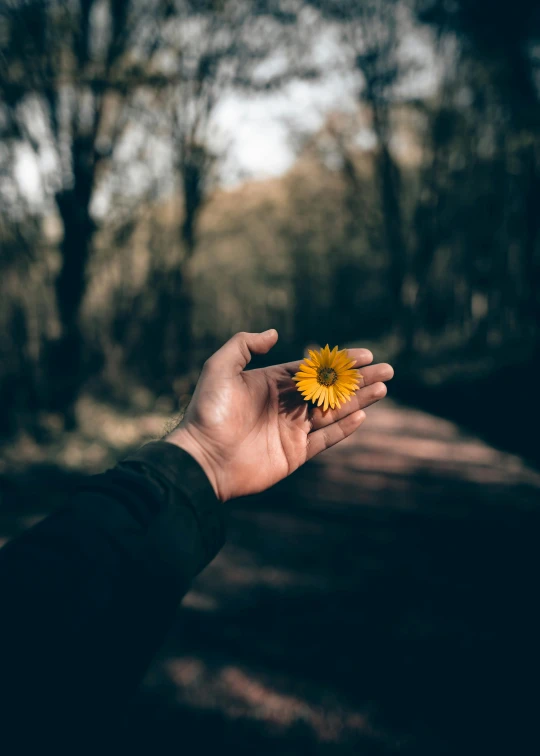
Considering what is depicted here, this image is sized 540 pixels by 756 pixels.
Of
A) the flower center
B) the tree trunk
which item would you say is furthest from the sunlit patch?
the tree trunk

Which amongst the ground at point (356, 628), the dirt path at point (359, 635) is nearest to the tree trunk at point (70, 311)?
the ground at point (356, 628)

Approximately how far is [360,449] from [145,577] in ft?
20.6

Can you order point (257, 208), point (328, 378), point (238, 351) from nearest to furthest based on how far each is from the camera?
point (238, 351), point (328, 378), point (257, 208)

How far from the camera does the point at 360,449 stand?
24.0ft

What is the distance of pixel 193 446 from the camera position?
1754mm

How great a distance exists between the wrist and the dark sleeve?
0.81 ft

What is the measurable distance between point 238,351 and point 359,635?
2.33 m

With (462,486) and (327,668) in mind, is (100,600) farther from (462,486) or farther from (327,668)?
(462,486)

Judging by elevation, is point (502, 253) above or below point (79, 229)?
below

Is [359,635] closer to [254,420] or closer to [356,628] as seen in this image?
[356,628]

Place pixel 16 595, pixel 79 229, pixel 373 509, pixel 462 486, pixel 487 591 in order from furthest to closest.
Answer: pixel 79 229 < pixel 462 486 < pixel 373 509 < pixel 487 591 < pixel 16 595

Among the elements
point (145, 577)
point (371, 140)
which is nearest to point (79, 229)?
point (145, 577)

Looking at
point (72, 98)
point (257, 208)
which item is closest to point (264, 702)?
point (72, 98)

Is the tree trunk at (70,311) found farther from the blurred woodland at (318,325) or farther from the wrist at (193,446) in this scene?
the wrist at (193,446)
